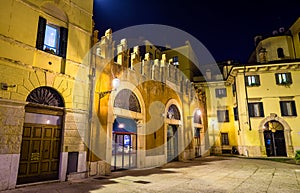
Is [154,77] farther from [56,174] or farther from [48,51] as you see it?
[56,174]

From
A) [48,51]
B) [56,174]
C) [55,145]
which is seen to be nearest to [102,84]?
[48,51]

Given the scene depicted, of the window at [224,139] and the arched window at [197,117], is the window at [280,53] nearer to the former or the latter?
the window at [224,139]

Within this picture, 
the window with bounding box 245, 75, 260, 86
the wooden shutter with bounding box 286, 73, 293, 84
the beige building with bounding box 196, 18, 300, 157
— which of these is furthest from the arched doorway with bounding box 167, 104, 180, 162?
the wooden shutter with bounding box 286, 73, 293, 84

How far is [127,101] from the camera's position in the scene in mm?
12359

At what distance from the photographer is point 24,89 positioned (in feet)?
24.8

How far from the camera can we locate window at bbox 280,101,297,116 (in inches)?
839

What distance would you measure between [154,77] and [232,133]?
15.6 metres

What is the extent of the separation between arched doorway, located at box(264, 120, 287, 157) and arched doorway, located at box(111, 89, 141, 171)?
15.7m

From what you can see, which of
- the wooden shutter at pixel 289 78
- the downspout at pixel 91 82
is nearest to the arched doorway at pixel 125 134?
the downspout at pixel 91 82

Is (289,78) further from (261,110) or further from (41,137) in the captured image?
(41,137)

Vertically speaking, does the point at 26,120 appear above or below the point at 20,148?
above

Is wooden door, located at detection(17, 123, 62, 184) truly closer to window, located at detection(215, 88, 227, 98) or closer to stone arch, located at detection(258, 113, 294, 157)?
stone arch, located at detection(258, 113, 294, 157)

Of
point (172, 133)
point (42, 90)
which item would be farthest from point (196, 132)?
point (42, 90)

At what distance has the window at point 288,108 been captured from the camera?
2131cm
